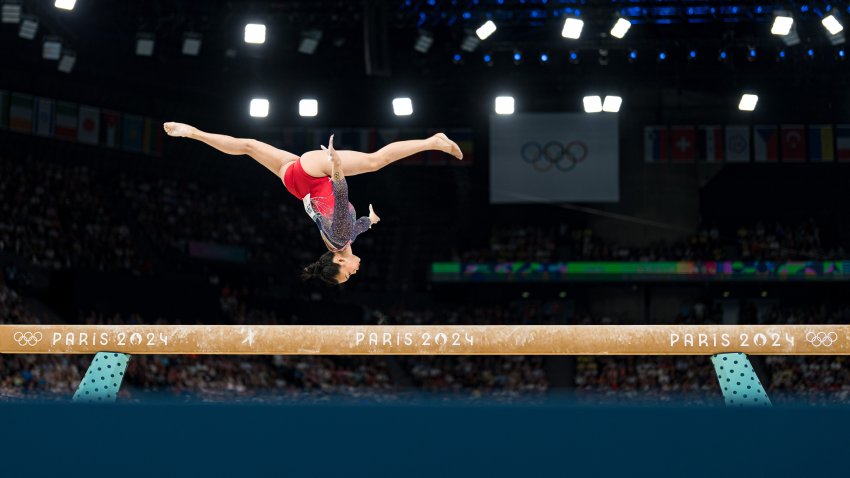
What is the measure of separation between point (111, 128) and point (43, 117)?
6.31 ft

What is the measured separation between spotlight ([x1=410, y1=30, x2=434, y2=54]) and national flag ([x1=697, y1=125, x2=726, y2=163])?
1019 cm

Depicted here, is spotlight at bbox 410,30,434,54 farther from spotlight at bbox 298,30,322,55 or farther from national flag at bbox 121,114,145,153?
national flag at bbox 121,114,145,153

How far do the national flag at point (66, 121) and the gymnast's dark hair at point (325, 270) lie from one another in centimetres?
2072

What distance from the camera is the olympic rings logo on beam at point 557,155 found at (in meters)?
26.4

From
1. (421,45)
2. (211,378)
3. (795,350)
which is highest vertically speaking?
(421,45)

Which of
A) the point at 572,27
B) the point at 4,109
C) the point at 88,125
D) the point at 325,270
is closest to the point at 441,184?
the point at 88,125

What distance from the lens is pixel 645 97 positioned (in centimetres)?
2811

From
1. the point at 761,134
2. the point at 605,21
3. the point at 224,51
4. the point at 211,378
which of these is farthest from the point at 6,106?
the point at 761,134

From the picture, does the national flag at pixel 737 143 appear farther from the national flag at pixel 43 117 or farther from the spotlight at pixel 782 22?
the national flag at pixel 43 117

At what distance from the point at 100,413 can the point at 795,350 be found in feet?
10.2

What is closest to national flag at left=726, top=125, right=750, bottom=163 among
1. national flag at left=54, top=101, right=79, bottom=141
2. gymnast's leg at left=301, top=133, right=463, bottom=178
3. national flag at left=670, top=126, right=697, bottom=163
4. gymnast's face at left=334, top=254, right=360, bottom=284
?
national flag at left=670, top=126, right=697, bottom=163

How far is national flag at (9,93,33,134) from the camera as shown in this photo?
80.1ft

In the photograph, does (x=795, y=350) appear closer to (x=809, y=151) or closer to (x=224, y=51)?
(x=224, y=51)

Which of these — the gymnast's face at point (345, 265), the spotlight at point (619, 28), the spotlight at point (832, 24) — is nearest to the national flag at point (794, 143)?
the spotlight at point (832, 24)
